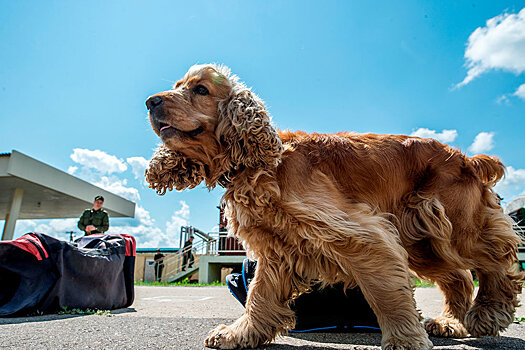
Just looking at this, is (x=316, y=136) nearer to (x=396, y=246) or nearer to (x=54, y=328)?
(x=396, y=246)

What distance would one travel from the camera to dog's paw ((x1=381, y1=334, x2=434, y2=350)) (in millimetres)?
1979

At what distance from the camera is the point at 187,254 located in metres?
19.8

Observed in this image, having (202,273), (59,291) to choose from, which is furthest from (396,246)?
(202,273)

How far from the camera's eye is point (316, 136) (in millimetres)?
2766

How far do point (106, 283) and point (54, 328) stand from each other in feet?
6.04

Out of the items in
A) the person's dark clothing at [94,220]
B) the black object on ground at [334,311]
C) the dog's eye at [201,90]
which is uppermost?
the person's dark clothing at [94,220]

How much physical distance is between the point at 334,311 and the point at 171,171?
5.26 feet

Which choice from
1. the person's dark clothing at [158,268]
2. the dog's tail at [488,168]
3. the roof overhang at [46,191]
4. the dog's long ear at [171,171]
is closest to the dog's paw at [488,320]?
the dog's tail at [488,168]

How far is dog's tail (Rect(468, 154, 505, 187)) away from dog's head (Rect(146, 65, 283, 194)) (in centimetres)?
165

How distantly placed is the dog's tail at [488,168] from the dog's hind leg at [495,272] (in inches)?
11.9

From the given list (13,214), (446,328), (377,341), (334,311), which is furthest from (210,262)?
(377,341)

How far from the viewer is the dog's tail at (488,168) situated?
2938 millimetres

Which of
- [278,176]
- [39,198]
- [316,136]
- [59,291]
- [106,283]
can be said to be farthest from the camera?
[39,198]

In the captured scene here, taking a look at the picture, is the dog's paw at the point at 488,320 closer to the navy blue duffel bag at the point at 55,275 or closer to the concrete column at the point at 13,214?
the navy blue duffel bag at the point at 55,275
